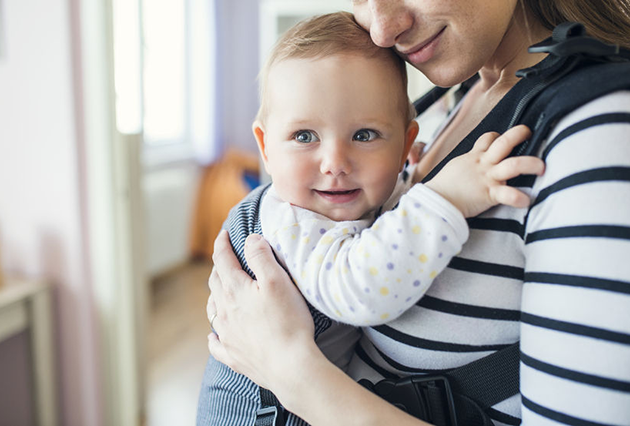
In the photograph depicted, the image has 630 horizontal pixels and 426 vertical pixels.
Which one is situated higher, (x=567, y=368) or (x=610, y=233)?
(x=610, y=233)

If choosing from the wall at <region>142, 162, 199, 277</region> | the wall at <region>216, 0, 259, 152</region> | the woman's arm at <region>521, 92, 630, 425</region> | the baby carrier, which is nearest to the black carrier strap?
the baby carrier

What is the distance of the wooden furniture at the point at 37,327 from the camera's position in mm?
1919

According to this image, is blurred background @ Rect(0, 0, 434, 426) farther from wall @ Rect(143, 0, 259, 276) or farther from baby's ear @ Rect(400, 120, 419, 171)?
wall @ Rect(143, 0, 259, 276)

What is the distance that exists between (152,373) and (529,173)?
278 cm

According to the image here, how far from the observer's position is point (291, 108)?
86cm

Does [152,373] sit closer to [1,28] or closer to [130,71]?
[130,71]

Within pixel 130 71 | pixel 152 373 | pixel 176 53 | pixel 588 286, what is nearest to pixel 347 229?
pixel 588 286

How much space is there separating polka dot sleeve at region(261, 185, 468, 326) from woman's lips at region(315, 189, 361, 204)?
3.3 inches

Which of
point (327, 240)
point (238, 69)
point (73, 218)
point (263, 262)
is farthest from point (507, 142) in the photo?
point (238, 69)

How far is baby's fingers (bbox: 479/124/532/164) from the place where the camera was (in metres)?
0.66

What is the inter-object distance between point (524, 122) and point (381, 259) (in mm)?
260

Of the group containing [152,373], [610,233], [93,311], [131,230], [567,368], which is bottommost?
[152,373]

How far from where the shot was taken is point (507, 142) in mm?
659

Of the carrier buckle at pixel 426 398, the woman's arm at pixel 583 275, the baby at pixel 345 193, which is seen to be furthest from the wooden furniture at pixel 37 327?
the woman's arm at pixel 583 275
